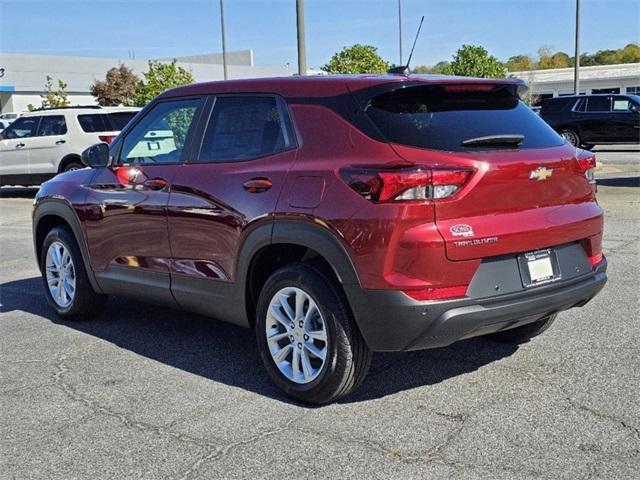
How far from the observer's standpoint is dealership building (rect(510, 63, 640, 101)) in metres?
55.6

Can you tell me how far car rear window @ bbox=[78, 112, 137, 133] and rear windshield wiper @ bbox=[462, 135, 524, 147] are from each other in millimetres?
13625

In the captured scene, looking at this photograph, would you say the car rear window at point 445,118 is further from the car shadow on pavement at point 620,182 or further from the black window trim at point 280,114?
the car shadow on pavement at point 620,182

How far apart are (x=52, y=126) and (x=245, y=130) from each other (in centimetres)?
1354

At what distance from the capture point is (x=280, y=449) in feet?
11.7

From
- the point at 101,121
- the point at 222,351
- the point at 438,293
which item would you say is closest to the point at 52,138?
the point at 101,121

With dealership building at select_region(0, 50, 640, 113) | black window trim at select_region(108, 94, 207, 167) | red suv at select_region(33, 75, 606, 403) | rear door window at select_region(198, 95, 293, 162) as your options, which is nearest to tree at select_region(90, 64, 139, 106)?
dealership building at select_region(0, 50, 640, 113)

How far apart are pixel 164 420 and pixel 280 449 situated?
77cm

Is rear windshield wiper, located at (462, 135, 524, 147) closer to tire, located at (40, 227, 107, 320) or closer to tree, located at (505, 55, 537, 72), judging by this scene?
tire, located at (40, 227, 107, 320)

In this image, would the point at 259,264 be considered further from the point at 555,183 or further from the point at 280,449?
the point at 555,183

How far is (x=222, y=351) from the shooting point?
17.0ft

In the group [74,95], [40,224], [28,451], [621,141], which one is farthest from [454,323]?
[74,95]

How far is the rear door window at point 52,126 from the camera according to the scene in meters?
16.7

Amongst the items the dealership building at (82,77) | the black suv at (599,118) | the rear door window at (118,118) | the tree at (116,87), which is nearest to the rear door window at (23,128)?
the rear door window at (118,118)

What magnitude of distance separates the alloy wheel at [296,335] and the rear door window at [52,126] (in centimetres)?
1376
